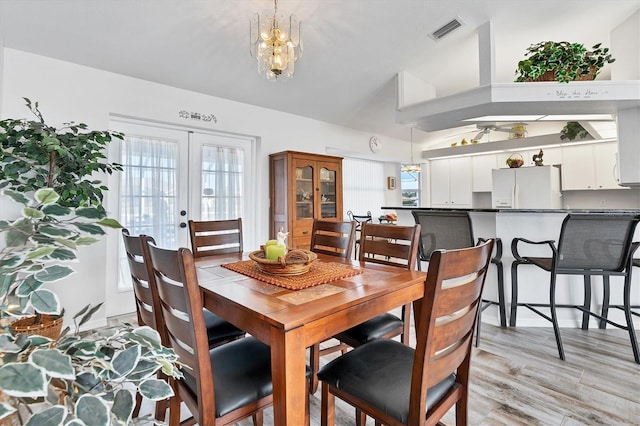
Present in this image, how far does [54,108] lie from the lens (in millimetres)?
2695

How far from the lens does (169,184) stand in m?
3.46

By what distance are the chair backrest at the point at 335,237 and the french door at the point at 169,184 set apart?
1.87 metres

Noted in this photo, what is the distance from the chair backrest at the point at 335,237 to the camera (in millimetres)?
2148

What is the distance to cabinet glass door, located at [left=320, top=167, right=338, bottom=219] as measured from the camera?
4391 mm

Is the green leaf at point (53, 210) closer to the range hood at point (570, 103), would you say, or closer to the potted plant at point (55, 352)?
the potted plant at point (55, 352)

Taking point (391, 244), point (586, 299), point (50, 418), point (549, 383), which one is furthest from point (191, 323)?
point (586, 299)

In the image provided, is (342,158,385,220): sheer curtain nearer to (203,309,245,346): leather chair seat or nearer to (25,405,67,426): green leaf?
(203,309,245,346): leather chair seat

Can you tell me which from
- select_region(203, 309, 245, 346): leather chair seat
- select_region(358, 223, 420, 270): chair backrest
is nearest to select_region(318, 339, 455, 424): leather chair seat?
select_region(358, 223, 420, 270): chair backrest

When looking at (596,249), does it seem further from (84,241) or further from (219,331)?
(84,241)

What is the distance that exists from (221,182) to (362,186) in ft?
10.9

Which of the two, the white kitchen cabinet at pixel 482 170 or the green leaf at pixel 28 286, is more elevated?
the white kitchen cabinet at pixel 482 170

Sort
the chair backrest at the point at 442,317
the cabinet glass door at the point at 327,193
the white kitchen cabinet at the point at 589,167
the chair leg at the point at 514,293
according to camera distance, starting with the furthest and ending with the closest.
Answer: the white kitchen cabinet at the point at 589,167 → the cabinet glass door at the point at 327,193 → the chair leg at the point at 514,293 → the chair backrest at the point at 442,317

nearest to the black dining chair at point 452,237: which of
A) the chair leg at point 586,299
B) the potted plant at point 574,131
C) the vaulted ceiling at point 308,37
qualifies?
the chair leg at point 586,299

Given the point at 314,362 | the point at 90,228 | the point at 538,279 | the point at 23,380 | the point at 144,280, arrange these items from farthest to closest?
1. the point at 538,279
2. the point at 314,362
3. the point at 144,280
4. the point at 90,228
5. the point at 23,380
